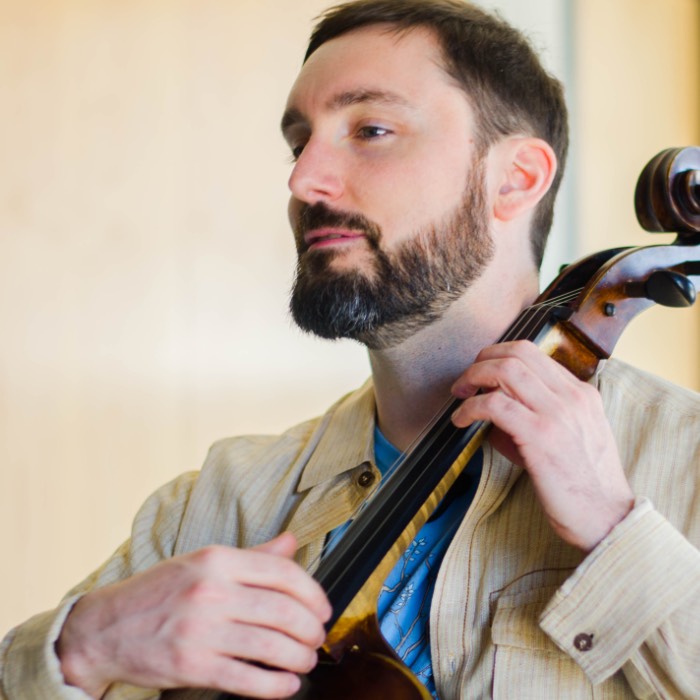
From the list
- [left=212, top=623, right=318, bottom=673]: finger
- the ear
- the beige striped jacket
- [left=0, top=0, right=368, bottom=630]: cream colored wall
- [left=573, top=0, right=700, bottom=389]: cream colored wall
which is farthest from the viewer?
[left=573, top=0, right=700, bottom=389]: cream colored wall

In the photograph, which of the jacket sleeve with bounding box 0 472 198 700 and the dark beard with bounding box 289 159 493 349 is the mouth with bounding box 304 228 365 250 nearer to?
the dark beard with bounding box 289 159 493 349

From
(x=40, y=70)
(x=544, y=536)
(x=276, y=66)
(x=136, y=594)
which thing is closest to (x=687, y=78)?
(x=276, y=66)

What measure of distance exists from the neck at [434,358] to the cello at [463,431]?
78 mm

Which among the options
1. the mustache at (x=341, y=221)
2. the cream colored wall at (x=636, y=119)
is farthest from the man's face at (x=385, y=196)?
the cream colored wall at (x=636, y=119)

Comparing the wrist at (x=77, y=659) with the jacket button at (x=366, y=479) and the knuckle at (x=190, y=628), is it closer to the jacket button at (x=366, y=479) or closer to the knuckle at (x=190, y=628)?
the knuckle at (x=190, y=628)

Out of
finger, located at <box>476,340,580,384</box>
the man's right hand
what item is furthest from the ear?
the man's right hand

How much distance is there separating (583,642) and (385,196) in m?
0.53

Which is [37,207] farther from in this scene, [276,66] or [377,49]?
[377,49]

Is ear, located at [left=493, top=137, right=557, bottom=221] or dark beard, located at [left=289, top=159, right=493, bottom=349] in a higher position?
ear, located at [left=493, top=137, right=557, bottom=221]

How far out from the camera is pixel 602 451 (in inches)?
34.9

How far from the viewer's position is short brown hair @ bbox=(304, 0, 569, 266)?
1.24 meters

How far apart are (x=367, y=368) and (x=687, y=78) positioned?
1.17 meters

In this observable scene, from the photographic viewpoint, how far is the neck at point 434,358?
3.88 feet

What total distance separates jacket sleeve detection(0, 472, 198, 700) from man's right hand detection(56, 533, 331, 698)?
0.47ft
